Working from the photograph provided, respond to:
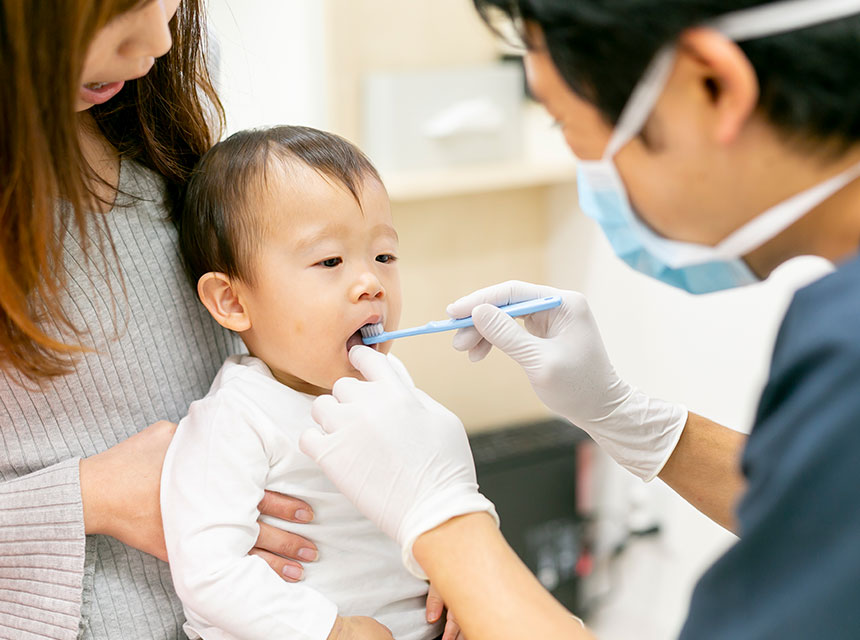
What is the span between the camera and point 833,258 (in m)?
0.82

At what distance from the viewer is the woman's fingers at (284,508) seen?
1.04 metres

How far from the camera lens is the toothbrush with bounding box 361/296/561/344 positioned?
3.61 feet

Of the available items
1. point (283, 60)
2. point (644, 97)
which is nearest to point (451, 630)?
point (644, 97)

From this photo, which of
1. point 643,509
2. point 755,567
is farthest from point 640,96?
point 643,509

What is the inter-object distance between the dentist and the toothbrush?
0.07 metres

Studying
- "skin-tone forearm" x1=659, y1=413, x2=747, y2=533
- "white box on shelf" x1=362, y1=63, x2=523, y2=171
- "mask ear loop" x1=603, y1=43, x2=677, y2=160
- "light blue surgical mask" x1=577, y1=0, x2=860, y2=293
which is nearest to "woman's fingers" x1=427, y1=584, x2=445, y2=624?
"skin-tone forearm" x1=659, y1=413, x2=747, y2=533

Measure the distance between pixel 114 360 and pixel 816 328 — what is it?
2.50ft

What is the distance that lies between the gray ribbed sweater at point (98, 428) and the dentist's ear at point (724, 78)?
683 millimetres

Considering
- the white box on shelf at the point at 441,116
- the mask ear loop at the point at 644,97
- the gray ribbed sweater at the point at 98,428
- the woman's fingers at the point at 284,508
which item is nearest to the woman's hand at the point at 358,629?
the woman's fingers at the point at 284,508

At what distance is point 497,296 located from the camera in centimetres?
121

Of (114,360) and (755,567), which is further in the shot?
(114,360)

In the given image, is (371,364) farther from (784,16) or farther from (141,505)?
(784,16)

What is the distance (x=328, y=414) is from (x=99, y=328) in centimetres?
28

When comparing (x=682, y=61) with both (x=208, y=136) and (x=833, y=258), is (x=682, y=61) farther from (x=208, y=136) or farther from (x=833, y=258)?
(x=208, y=136)
